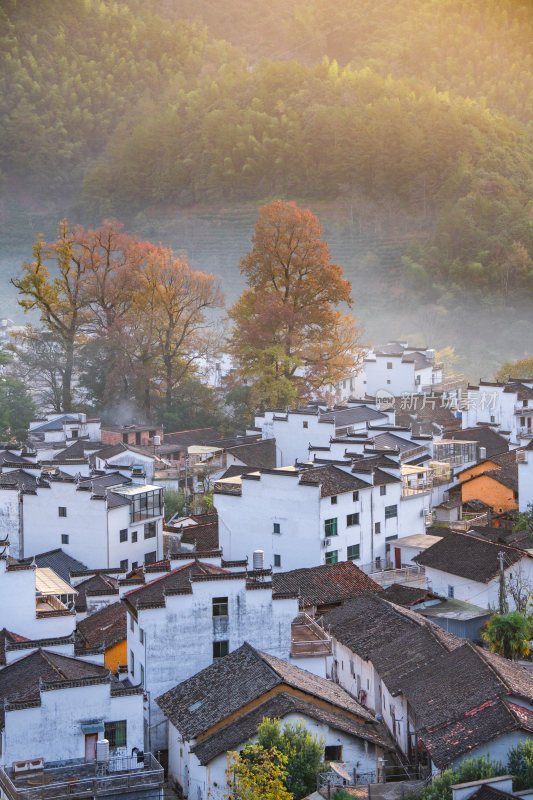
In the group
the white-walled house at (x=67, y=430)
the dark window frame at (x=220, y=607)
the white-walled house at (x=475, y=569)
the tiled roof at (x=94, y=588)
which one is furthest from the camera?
the white-walled house at (x=67, y=430)

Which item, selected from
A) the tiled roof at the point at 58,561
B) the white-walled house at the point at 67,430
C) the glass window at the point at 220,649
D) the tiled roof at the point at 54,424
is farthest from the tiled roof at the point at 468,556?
the tiled roof at the point at 54,424

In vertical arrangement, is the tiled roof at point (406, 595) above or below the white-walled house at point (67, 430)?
below

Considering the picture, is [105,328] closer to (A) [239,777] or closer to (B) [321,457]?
(B) [321,457]

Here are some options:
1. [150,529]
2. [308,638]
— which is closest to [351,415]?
[150,529]

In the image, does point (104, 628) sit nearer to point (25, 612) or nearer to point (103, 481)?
point (25, 612)

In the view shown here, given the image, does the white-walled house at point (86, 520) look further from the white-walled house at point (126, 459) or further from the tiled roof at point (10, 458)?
the tiled roof at point (10, 458)

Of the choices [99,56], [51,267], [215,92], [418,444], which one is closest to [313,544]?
[418,444]
